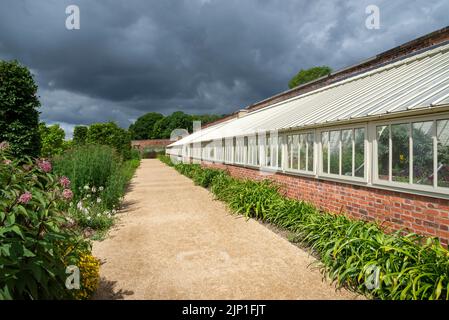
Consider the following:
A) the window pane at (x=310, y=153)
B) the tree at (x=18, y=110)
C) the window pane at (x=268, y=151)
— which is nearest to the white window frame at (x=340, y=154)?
the window pane at (x=310, y=153)

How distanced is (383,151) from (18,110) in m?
9.80

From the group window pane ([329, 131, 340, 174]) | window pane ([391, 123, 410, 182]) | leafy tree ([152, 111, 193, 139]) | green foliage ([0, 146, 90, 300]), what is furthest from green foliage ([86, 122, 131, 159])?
leafy tree ([152, 111, 193, 139])

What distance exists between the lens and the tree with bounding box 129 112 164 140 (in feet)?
299

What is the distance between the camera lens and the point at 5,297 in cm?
213

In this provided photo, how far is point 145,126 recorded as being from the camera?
91812 mm

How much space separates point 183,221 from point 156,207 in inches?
82.0

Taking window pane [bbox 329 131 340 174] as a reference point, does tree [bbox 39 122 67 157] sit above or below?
above

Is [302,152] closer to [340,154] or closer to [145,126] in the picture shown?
[340,154]

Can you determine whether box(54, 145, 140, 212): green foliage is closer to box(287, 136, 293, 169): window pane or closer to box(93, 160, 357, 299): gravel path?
box(93, 160, 357, 299): gravel path

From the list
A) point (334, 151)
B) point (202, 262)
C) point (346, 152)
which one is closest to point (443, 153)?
point (346, 152)

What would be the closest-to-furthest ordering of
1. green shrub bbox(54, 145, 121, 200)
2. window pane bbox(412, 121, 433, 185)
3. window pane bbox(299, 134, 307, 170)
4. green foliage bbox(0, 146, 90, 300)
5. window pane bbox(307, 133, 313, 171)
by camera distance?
green foliage bbox(0, 146, 90, 300)
window pane bbox(412, 121, 433, 185)
window pane bbox(307, 133, 313, 171)
window pane bbox(299, 134, 307, 170)
green shrub bbox(54, 145, 121, 200)

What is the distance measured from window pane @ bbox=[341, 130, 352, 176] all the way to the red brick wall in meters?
0.31

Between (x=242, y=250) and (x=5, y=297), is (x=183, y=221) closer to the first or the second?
(x=242, y=250)

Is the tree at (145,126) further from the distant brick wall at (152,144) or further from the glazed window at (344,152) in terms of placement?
the glazed window at (344,152)
